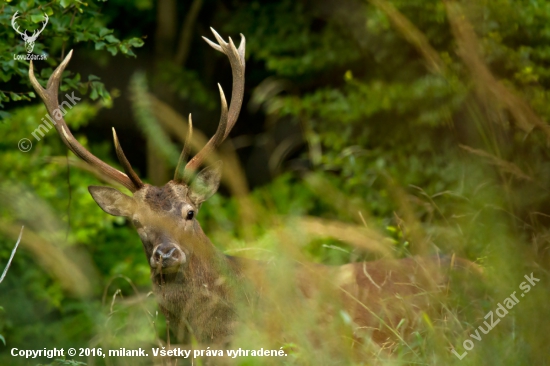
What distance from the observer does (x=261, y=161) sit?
10.5 metres

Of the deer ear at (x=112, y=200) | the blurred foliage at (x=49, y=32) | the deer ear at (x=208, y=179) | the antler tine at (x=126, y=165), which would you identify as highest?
the blurred foliage at (x=49, y=32)

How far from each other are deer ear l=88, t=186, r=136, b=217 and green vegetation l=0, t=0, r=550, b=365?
307 mm

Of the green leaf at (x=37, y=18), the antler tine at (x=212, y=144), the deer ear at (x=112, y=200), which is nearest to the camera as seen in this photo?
the green leaf at (x=37, y=18)

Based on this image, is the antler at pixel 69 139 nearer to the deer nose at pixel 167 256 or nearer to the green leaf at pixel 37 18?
the green leaf at pixel 37 18

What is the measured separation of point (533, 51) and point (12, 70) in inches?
122

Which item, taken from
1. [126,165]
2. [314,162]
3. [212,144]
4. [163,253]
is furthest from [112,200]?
[314,162]

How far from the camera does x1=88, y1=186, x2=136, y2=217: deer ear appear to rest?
456 centimetres

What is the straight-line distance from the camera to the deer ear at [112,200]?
4.56 m

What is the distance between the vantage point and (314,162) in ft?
17.0

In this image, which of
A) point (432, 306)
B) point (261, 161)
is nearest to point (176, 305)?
point (432, 306)

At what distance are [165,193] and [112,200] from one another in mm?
517

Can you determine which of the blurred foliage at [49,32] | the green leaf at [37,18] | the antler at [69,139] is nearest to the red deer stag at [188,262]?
→ the antler at [69,139]

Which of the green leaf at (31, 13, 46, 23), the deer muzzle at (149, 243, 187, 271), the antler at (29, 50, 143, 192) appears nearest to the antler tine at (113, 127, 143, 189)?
the antler at (29, 50, 143, 192)

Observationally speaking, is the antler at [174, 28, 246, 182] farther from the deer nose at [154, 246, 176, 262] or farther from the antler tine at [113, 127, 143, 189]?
the deer nose at [154, 246, 176, 262]
